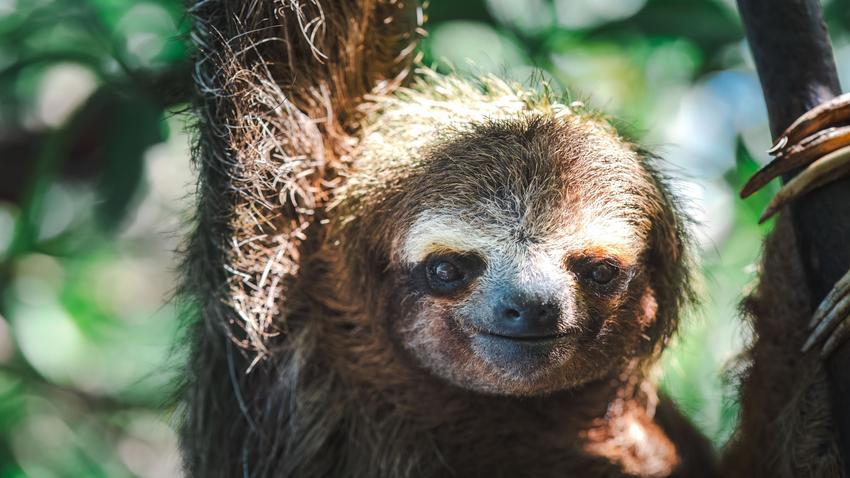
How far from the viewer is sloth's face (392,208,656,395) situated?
3822 millimetres

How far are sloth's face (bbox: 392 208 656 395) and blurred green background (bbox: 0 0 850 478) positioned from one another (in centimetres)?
140

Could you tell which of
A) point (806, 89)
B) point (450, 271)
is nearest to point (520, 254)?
point (450, 271)

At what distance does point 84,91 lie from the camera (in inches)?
277

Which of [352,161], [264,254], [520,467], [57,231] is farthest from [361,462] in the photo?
[57,231]

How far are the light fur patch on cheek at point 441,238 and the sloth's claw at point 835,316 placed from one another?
139cm

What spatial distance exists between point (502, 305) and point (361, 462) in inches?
57.4

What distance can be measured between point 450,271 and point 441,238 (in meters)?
0.15

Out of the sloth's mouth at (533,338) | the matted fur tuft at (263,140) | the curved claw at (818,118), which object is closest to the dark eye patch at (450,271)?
the sloth's mouth at (533,338)

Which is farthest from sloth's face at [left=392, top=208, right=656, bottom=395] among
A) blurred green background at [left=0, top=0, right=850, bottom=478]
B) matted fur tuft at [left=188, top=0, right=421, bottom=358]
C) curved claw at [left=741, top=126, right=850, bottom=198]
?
blurred green background at [left=0, top=0, right=850, bottom=478]

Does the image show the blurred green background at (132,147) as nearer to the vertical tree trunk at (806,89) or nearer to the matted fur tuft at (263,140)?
the matted fur tuft at (263,140)

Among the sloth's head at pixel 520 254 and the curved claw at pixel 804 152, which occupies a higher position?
the curved claw at pixel 804 152

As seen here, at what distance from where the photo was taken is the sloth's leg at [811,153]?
3.84m

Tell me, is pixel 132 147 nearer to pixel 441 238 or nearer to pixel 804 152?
pixel 441 238

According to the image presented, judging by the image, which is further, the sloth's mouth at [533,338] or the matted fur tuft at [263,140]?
the matted fur tuft at [263,140]
